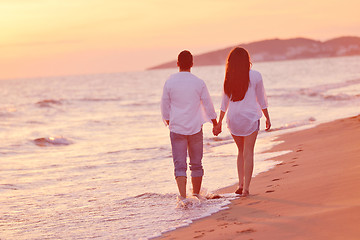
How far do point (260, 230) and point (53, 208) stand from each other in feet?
11.7

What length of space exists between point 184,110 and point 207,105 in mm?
294

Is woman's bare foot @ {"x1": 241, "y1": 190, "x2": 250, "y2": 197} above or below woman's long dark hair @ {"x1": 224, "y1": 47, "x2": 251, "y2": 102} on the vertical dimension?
below

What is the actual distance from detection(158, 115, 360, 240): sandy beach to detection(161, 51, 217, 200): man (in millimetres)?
873

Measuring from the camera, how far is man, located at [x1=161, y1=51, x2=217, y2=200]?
5887mm

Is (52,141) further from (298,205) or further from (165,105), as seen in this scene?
(298,205)

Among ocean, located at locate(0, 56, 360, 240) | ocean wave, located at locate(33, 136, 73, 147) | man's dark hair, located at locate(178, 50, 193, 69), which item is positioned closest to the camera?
ocean, located at locate(0, 56, 360, 240)

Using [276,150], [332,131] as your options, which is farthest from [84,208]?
[332,131]

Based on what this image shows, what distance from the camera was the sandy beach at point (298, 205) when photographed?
3.97m

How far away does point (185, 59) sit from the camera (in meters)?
5.93

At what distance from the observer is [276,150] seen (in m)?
10.2

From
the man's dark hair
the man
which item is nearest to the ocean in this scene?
the man

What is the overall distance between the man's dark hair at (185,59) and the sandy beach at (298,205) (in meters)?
1.72

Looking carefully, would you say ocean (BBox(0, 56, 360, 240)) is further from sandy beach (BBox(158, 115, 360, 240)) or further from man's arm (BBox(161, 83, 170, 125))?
man's arm (BBox(161, 83, 170, 125))

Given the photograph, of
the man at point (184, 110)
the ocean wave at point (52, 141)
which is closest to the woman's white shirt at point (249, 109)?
the man at point (184, 110)
